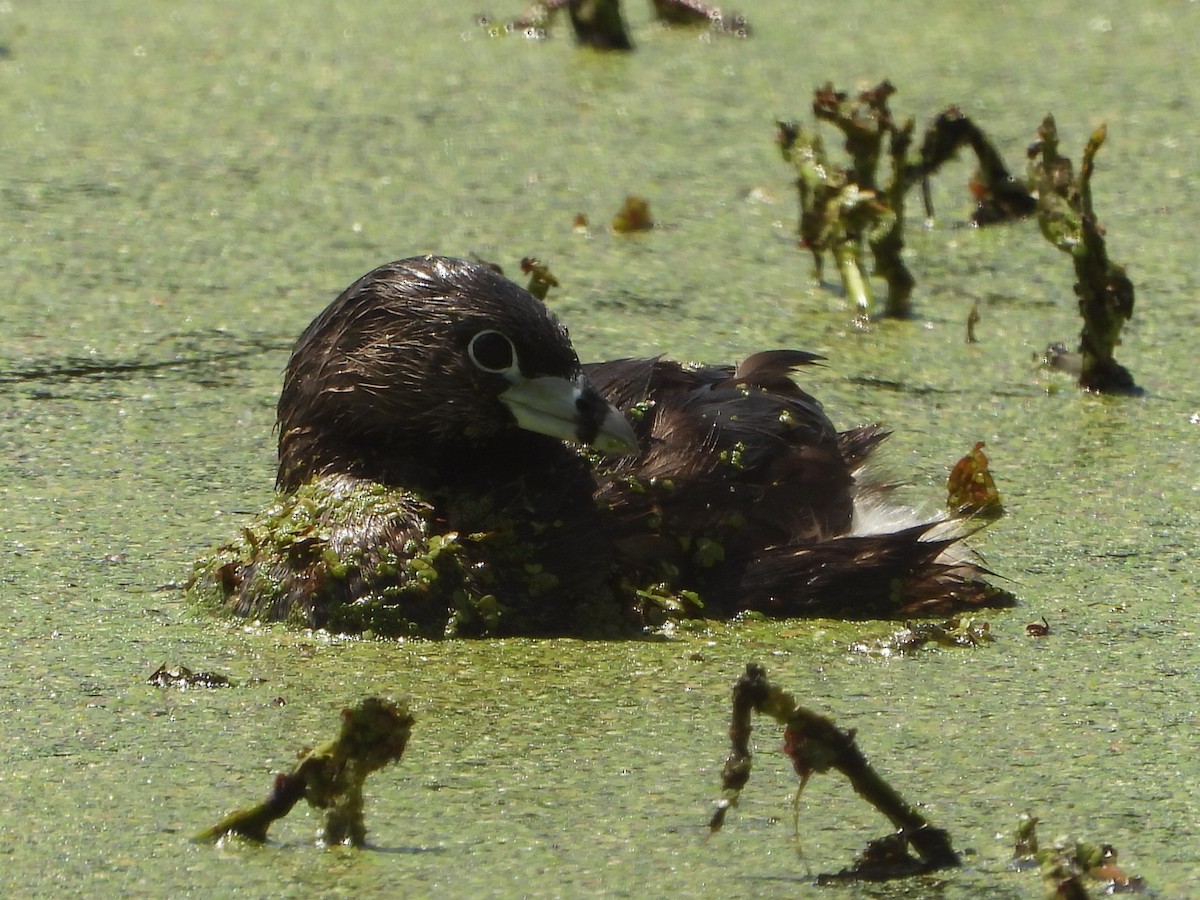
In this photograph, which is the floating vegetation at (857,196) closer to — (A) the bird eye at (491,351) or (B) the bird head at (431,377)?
(B) the bird head at (431,377)

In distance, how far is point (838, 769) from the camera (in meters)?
3.12

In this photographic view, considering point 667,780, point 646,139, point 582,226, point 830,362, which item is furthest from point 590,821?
point 646,139

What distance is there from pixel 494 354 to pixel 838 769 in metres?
1.62

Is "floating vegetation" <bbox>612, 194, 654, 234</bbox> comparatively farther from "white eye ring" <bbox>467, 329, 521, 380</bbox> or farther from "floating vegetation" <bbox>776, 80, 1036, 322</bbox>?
"white eye ring" <bbox>467, 329, 521, 380</bbox>

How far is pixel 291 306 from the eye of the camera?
641 cm

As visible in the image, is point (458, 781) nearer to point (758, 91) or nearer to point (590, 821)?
point (590, 821)

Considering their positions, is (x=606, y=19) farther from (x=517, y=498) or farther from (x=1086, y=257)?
(x=517, y=498)

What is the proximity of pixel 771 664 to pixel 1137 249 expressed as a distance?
3.44m

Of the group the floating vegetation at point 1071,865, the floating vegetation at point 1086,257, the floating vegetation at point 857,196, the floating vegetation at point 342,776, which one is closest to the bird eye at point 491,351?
the floating vegetation at point 342,776

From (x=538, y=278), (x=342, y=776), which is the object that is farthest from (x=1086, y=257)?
(x=342, y=776)

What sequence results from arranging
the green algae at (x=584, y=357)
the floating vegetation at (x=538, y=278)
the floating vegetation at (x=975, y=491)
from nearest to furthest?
the green algae at (x=584, y=357)
the floating vegetation at (x=975, y=491)
the floating vegetation at (x=538, y=278)

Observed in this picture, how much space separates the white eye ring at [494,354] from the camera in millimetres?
4473

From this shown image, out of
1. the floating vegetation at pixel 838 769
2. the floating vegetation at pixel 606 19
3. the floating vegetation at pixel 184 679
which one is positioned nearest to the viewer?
the floating vegetation at pixel 838 769

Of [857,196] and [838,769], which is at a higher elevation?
[857,196]
